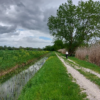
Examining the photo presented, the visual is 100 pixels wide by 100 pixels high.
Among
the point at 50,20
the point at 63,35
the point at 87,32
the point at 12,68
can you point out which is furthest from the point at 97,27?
the point at 12,68

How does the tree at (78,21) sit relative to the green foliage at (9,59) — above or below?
above

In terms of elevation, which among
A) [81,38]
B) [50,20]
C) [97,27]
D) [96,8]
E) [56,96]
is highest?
[96,8]

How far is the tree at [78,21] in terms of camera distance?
2992 centimetres

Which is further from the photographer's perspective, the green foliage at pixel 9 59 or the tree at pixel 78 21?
the tree at pixel 78 21

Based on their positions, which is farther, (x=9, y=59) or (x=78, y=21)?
(x=78, y=21)

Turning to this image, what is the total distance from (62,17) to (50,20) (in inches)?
142

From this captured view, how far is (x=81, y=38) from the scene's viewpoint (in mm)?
30188

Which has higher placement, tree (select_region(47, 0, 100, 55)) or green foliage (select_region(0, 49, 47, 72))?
tree (select_region(47, 0, 100, 55))

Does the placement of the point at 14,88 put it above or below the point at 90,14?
below

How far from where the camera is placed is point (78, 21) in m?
30.8

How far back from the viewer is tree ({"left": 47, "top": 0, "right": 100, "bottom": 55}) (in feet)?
98.2

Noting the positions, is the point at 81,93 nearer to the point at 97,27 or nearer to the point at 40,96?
the point at 40,96

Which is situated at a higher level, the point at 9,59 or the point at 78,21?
the point at 78,21

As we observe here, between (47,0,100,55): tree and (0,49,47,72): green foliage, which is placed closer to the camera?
(0,49,47,72): green foliage
